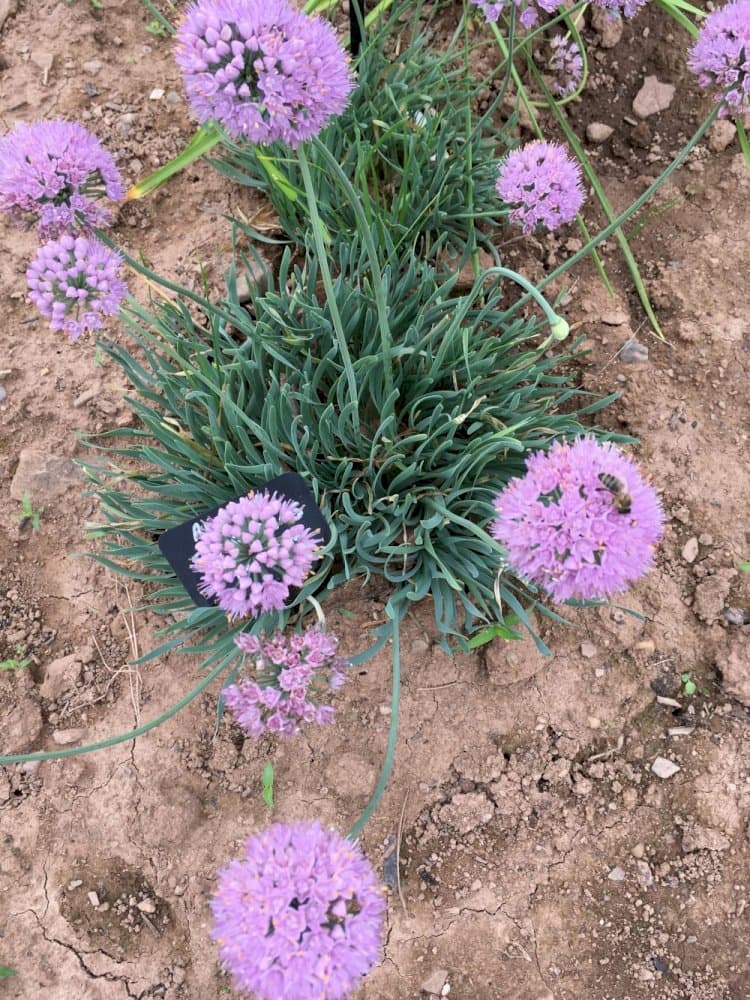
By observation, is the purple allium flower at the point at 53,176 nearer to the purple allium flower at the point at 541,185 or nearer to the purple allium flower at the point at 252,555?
the purple allium flower at the point at 252,555

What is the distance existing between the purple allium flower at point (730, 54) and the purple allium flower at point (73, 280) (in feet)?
5.24

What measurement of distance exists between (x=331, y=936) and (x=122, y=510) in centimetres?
151

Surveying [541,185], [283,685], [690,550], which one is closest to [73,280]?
[283,685]

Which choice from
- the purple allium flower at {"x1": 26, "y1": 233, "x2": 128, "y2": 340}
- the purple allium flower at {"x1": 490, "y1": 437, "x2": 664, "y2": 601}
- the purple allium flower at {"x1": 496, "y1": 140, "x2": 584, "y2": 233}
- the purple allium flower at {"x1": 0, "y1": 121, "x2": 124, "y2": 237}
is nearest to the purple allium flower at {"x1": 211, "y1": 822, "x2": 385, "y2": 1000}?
the purple allium flower at {"x1": 490, "y1": 437, "x2": 664, "y2": 601}

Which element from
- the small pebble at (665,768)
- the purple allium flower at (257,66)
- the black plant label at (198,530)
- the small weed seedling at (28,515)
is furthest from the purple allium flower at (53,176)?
the small pebble at (665,768)

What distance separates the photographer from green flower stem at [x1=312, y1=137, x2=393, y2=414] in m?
1.53

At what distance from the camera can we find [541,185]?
7.29 ft

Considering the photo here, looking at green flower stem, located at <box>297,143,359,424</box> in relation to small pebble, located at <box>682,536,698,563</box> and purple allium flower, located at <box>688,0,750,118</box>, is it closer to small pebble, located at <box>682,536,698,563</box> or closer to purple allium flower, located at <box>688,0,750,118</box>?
purple allium flower, located at <box>688,0,750,118</box>

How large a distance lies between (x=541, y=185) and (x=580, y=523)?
1.26 m

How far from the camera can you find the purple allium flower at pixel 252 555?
1634 mm

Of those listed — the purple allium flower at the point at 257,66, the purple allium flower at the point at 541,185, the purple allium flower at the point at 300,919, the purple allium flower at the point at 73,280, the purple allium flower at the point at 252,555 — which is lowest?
the purple allium flower at the point at 300,919

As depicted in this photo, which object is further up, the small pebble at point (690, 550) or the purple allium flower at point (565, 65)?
the purple allium flower at point (565, 65)

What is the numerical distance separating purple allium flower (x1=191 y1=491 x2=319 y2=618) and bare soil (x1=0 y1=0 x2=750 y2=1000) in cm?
84

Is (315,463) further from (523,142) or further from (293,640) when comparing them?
(523,142)
